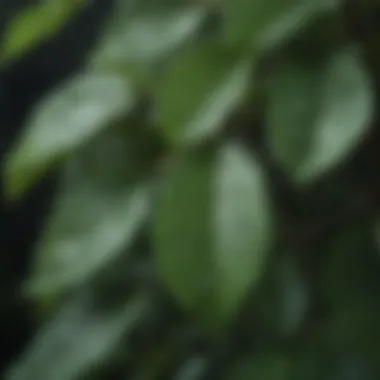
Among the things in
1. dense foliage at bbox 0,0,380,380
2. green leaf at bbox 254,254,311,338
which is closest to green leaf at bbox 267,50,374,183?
dense foliage at bbox 0,0,380,380

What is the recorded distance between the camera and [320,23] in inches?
25.4

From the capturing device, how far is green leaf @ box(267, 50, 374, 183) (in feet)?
1.87

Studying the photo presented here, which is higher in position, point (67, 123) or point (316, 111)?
point (67, 123)

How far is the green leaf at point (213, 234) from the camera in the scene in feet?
1.88

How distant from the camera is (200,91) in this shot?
0.62 metres

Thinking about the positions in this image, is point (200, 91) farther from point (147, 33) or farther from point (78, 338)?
point (78, 338)

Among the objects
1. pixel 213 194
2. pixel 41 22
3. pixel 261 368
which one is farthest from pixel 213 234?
pixel 41 22

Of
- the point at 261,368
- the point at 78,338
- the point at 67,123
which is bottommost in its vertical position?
the point at 261,368

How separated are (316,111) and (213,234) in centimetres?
11

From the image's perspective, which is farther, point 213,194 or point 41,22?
point 41,22

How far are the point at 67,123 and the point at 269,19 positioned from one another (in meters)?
0.18

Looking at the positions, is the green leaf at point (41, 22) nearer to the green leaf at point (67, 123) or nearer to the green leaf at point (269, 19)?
the green leaf at point (67, 123)

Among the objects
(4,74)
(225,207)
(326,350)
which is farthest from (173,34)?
(4,74)

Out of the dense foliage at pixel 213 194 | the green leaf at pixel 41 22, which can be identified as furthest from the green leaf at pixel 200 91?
the green leaf at pixel 41 22
